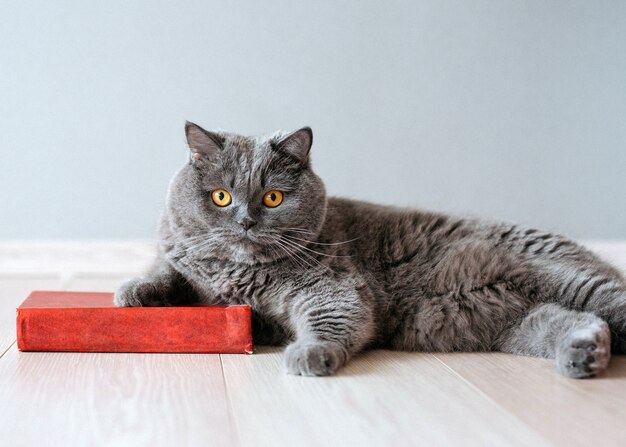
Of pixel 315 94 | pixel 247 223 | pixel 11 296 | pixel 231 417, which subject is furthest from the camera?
pixel 315 94

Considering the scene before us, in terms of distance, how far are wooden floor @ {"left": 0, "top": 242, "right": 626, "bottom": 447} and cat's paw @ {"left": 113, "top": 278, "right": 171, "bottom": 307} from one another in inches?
5.2

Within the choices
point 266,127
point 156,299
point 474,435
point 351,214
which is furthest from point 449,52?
point 474,435

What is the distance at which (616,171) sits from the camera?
2.83m

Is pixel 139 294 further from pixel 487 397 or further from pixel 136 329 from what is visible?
pixel 487 397

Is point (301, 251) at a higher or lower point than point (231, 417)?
higher

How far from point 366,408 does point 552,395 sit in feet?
1.22

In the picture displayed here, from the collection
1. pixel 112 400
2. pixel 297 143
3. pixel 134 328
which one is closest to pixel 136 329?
pixel 134 328

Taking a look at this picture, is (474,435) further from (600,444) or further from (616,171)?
(616,171)

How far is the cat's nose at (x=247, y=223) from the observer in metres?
1.49

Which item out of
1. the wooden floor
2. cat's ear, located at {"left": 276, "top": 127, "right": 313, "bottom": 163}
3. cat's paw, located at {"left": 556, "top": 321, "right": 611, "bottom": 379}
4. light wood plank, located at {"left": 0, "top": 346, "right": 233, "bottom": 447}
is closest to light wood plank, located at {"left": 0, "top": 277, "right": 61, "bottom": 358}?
the wooden floor

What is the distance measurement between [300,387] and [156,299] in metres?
0.51

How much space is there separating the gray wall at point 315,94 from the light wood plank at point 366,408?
1.41m

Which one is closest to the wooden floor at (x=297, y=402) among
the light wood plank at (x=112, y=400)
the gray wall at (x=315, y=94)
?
the light wood plank at (x=112, y=400)

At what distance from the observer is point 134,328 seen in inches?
59.1
